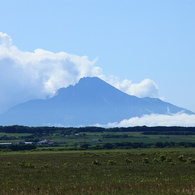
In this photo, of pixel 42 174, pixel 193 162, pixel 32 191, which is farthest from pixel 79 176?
pixel 193 162

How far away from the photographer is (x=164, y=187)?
45.4 metres

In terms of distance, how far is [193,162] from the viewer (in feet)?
257

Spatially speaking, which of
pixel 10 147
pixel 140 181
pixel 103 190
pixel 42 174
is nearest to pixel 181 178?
pixel 140 181

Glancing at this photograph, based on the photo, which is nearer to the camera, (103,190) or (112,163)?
(103,190)

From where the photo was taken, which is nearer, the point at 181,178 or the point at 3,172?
the point at 181,178

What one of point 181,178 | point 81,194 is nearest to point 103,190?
point 81,194

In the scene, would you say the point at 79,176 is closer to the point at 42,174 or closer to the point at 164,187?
the point at 42,174

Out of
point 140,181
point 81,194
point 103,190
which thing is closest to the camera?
point 81,194

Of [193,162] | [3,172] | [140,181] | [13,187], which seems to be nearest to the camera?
[13,187]

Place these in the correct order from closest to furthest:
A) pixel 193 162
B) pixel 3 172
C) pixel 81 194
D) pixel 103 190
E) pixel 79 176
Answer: pixel 81 194 → pixel 103 190 → pixel 79 176 → pixel 3 172 → pixel 193 162

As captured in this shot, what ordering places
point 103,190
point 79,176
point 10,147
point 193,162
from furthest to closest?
point 10,147 → point 193,162 → point 79,176 → point 103,190

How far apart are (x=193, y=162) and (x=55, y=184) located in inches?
1317

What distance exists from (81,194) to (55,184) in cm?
902

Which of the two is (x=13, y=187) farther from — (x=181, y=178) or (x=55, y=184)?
(x=181, y=178)
